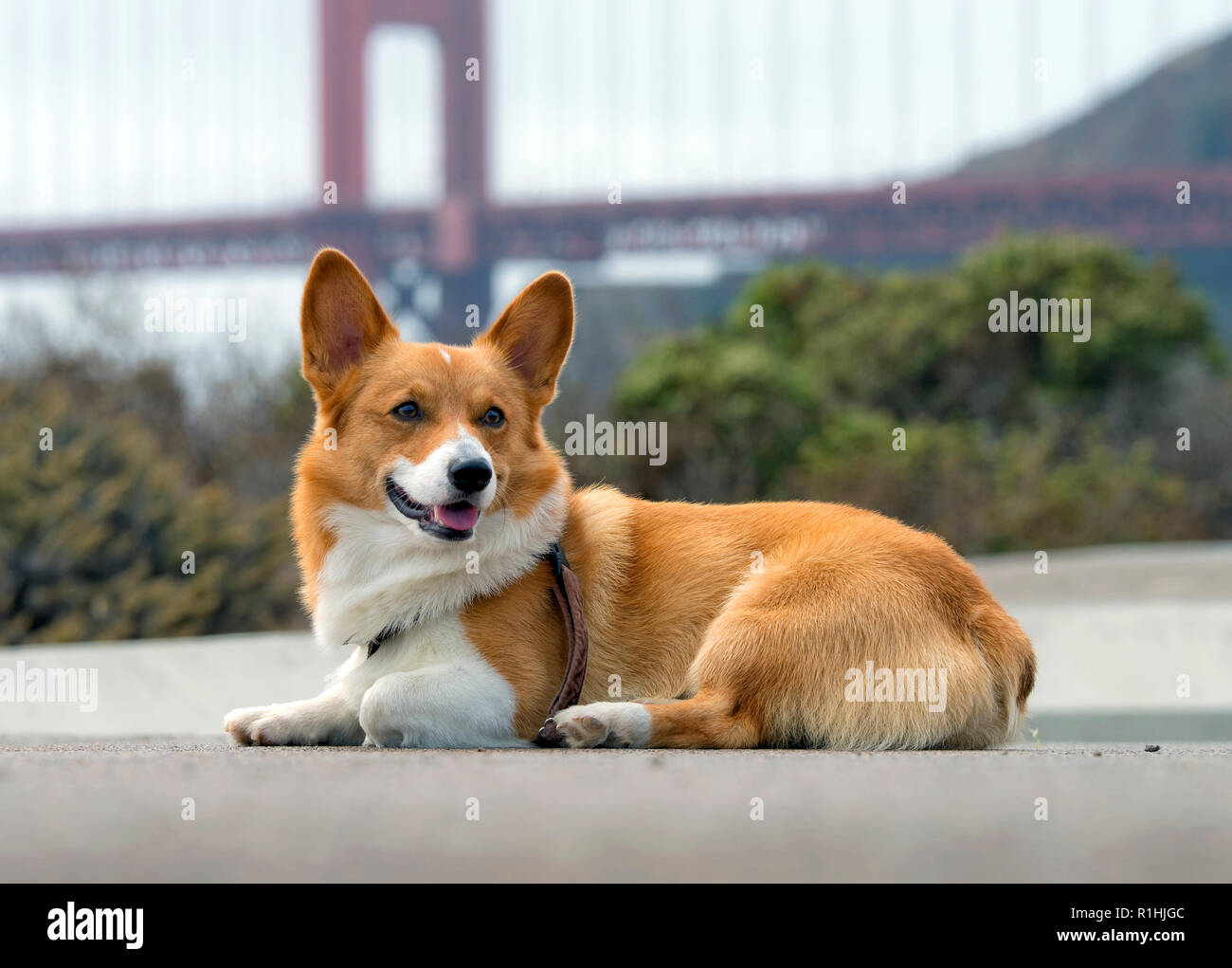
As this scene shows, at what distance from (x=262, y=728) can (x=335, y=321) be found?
1.09m

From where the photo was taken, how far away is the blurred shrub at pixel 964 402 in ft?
41.1

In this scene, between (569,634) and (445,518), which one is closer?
(445,518)

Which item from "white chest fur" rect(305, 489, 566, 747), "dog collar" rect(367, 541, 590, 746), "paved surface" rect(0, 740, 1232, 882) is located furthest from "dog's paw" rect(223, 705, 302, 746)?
"paved surface" rect(0, 740, 1232, 882)

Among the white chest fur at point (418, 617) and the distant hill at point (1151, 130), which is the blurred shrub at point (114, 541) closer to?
the white chest fur at point (418, 617)

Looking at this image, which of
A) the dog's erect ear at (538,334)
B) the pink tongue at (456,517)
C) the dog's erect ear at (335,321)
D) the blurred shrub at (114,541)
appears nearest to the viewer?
the pink tongue at (456,517)

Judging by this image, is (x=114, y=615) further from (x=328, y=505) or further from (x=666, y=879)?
(x=666, y=879)

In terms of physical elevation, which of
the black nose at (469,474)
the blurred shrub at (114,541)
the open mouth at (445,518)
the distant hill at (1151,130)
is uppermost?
the distant hill at (1151,130)

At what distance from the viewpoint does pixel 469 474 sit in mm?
3375

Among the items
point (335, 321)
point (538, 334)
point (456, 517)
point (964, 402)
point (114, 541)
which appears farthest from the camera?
point (964, 402)

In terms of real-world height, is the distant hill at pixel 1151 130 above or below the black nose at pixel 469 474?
above

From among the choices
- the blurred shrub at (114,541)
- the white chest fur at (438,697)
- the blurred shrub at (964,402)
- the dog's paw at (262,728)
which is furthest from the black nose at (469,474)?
the blurred shrub at (964,402)

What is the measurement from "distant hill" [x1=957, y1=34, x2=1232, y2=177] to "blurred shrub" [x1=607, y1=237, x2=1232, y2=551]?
43.2 m


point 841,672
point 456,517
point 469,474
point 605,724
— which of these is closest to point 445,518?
point 456,517

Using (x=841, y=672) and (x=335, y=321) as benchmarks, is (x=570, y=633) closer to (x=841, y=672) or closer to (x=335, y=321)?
(x=841, y=672)
